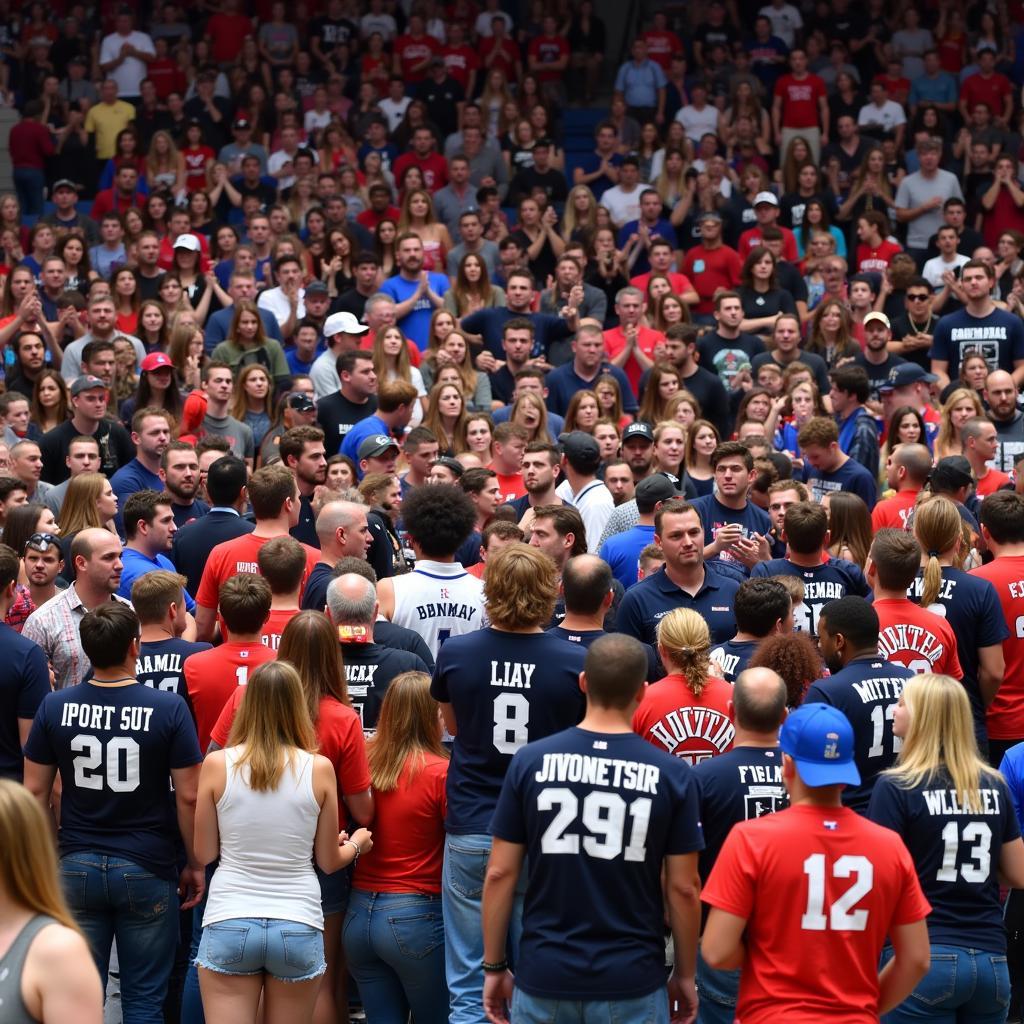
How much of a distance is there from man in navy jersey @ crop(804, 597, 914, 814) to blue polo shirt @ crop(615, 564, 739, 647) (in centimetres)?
112

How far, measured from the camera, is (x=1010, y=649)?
7.62 m

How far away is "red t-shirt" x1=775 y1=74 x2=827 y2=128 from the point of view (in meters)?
19.2

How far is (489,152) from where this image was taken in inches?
735

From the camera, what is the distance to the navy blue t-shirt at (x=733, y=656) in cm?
621

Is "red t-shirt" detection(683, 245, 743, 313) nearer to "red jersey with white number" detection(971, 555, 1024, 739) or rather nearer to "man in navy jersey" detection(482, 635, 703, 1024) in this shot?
"red jersey with white number" detection(971, 555, 1024, 739)

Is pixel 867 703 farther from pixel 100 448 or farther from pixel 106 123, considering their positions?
pixel 106 123

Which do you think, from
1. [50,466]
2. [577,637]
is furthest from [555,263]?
[577,637]

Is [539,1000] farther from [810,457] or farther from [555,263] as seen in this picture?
[555,263]

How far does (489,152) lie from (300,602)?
39.5ft

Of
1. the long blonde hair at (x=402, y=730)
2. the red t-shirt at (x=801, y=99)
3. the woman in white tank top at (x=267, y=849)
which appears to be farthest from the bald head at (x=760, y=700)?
the red t-shirt at (x=801, y=99)

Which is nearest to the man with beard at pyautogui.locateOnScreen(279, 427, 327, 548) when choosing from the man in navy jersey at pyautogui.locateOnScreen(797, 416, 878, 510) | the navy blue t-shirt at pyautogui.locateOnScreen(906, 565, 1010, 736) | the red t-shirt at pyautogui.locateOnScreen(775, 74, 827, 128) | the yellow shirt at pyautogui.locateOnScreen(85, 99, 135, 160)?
the man in navy jersey at pyautogui.locateOnScreen(797, 416, 878, 510)

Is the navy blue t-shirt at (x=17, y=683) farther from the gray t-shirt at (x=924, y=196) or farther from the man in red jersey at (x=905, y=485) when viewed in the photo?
the gray t-shirt at (x=924, y=196)

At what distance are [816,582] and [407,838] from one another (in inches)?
96.6

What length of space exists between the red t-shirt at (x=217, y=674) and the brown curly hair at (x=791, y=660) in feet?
6.30
